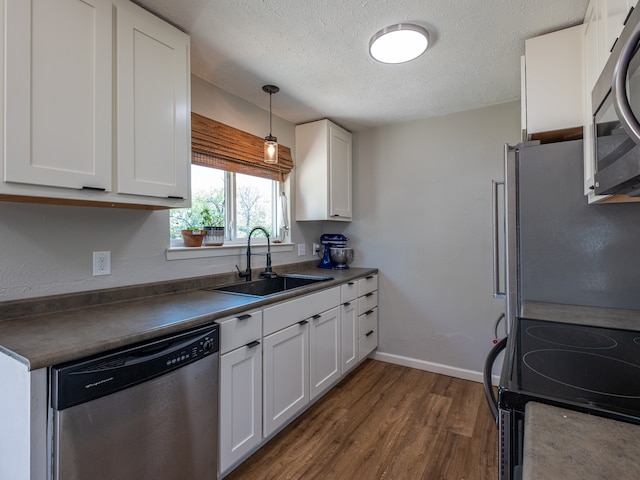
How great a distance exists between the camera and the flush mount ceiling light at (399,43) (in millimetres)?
1617

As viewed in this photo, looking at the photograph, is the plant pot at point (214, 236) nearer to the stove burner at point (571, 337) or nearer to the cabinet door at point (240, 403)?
the cabinet door at point (240, 403)

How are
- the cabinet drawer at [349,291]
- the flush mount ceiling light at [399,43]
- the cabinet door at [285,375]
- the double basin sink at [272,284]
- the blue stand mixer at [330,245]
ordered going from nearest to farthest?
1. the flush mount ceiling light at [399,43]
2. the cabinet door at [285,375]
3. the double basin sink at [272,284]
4. the cabinet drawer at [349,291]
5. the blue stand mixer at [330,245]

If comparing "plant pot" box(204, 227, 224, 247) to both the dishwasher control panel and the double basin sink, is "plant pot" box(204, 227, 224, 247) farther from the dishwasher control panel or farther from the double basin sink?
the dishwasher control panel

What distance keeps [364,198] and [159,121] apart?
2029 mm

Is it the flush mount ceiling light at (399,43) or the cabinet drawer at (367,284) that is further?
the cabinet drawer at (367,284)

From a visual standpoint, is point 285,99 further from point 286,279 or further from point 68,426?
point 68,426

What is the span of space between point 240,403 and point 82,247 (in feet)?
3.44

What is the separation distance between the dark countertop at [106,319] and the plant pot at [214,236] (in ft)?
1.01

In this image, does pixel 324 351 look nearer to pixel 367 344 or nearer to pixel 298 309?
pixel 298 309

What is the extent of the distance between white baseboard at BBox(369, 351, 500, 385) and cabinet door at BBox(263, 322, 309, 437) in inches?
47.8

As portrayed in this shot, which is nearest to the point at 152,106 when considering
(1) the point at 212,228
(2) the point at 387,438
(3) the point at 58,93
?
(3) the point at 58,93

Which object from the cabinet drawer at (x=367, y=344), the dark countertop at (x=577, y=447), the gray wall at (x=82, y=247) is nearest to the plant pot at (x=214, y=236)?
the gray wall at (x=82, y=247)

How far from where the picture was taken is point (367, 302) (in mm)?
2924

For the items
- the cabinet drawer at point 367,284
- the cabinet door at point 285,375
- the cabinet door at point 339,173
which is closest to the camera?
the cabinet door at point 285,375
